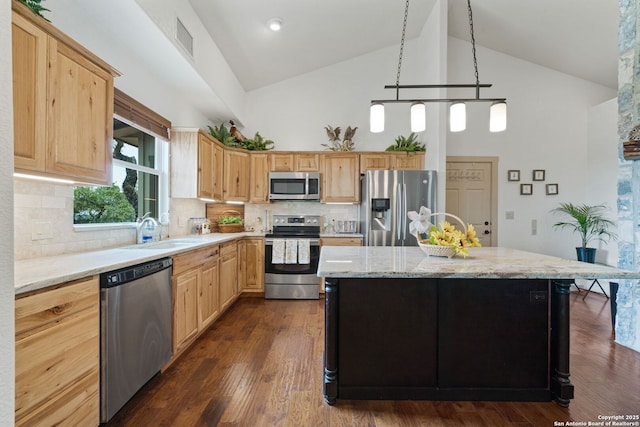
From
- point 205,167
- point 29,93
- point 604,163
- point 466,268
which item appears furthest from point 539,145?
point 29,93

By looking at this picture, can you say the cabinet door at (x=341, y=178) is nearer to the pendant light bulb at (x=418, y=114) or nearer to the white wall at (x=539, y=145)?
the white wall at (x=539, y=145)

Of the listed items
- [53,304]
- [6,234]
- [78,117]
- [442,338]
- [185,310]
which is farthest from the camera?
[185,310]

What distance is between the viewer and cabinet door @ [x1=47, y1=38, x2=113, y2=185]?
4.91 feet

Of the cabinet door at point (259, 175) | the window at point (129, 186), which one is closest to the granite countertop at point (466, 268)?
the window at point (129, 186)

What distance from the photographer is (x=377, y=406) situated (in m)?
1.82

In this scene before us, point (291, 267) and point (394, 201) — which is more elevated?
point (394, 201)

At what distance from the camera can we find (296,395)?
6.31 ft

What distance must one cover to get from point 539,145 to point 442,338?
4380 mm

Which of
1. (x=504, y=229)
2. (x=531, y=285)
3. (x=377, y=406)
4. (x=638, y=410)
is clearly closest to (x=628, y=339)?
(x=638, y=410)

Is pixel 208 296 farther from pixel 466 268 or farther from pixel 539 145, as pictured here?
pixel 539 145

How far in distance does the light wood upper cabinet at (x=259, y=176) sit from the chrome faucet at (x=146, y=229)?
6.17 feet

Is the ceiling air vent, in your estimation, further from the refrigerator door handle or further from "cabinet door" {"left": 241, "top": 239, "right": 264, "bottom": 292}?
the refrigerator door handle

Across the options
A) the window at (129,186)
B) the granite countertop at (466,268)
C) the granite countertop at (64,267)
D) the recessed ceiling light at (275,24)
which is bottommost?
the granite countertop at (466,268)

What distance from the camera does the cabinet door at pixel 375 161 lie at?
14.5 ft
